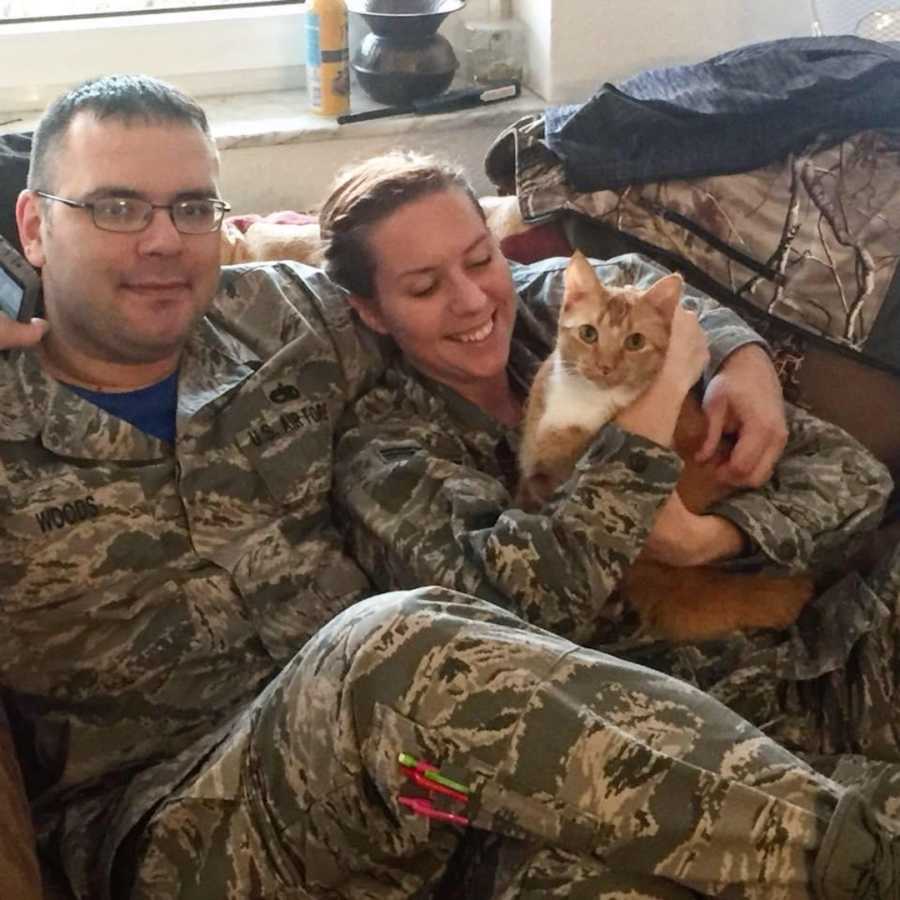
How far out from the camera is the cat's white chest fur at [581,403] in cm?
157

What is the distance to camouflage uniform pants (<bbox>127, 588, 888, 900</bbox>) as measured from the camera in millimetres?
1124

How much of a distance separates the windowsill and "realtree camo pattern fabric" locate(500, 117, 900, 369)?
0.51 m

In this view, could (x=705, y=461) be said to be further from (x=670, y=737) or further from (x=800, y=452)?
(x=670, y=737)

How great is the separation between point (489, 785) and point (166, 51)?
5.94 ft

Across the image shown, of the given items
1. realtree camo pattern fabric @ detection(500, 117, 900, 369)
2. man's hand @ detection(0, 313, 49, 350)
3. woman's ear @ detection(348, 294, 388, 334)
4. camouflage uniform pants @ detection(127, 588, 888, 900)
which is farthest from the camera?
realtree camo pattern fabric @ detection(500, 117, 900, 369)

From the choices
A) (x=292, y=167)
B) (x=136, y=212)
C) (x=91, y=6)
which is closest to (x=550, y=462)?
(x=136, y=212)

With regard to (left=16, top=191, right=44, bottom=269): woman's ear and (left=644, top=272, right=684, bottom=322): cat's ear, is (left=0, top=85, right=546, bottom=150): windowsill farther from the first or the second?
(left=644, top=272, right=684, bottom=322): cat's ear

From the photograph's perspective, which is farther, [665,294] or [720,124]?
A: [720,124]

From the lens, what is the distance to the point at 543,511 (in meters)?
1.52

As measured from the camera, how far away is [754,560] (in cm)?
155

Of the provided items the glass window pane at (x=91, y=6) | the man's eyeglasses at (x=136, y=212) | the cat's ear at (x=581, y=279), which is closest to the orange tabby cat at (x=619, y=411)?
the cat's ear at (x=581, y=279)

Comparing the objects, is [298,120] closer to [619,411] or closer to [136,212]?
[136,212]

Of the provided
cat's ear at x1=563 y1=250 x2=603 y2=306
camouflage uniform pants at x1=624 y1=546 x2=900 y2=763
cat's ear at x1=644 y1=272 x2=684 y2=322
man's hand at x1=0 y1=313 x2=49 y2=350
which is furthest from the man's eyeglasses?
camouflage uniform pants at x1=624 y1=546 x2=900 y2=763

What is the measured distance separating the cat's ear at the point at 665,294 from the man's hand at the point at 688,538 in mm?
247
